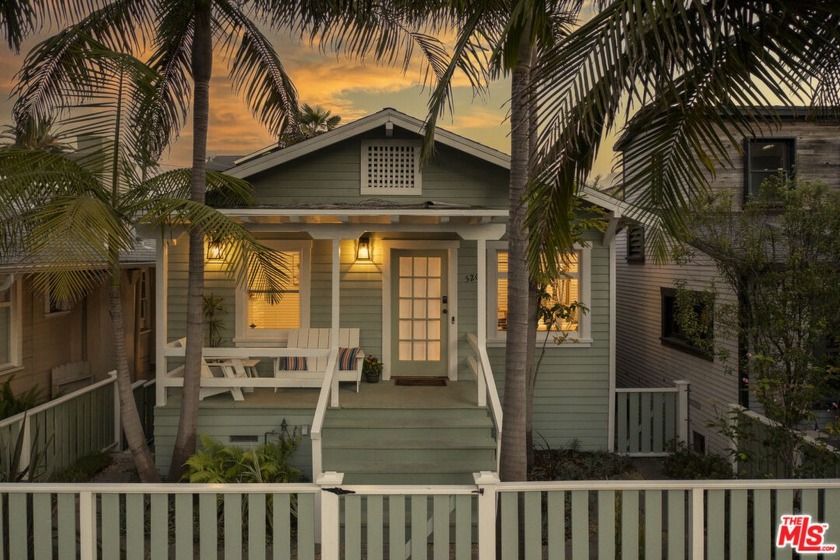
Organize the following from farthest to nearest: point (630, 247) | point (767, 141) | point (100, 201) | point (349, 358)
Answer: point (630, 247) → point (767, 141) → point (349, 358) → point (100, 201)

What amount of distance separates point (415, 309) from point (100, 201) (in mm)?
4967

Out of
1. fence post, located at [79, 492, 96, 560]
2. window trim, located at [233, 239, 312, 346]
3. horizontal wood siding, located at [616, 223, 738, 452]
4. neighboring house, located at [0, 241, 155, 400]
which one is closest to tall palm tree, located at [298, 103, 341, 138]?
neighboring house, located at [0, 241, 155, 400]

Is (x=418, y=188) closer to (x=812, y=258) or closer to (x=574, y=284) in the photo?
(x=574, y=284)

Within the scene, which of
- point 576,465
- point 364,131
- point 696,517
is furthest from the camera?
point 364,131

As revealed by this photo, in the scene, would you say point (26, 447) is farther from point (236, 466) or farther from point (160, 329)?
point (236, 466)

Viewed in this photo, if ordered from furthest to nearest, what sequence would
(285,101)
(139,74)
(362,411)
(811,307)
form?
1. (285,101)
2. (362,411)
3. (811,307)
4. (139,74)

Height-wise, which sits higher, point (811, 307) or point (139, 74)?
point (139, 74)

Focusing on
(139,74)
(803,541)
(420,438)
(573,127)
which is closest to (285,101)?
(139,74)

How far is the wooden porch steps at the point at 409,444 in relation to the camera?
263 inches

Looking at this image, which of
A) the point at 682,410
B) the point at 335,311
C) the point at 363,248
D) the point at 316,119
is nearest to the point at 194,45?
the point at 335,311

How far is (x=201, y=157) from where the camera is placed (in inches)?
267

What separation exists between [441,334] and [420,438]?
98.9 inches

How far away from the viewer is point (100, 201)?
5.43 meters

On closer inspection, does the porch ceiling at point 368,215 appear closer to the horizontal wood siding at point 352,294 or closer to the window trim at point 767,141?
the horizontal wood siding at point 352,294
